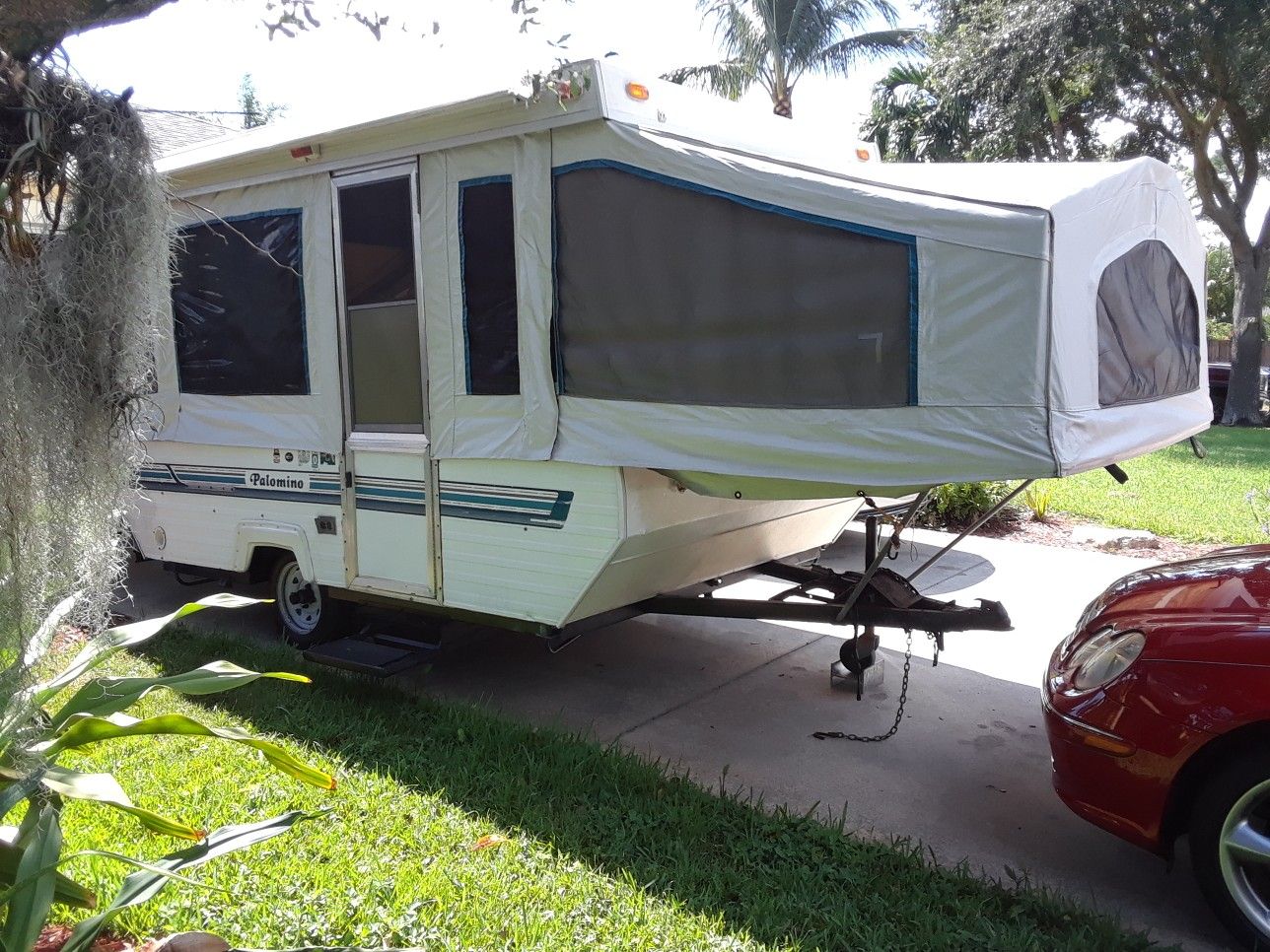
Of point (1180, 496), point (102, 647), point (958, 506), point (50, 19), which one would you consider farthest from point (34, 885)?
point (1180, 496)

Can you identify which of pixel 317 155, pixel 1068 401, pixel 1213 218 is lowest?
pixel 1068 401

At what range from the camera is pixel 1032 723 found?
16.8 feet

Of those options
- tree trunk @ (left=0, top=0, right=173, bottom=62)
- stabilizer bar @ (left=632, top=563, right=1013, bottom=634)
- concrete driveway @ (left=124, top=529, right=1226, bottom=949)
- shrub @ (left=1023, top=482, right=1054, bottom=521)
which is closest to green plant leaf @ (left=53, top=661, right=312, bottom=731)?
tree trunk @ (left=0, top=0, right=173, bottom=62)

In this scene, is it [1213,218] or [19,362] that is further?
[1213,218]

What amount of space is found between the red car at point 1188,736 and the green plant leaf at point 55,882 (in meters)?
3.04

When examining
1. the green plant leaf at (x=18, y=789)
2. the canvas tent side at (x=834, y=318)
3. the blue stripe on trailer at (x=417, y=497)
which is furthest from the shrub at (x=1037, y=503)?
the green plant leaf at (x=18, y=789)

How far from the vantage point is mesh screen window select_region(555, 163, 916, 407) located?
3.93 metres

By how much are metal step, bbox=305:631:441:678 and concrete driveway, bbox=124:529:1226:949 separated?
0.21 metres

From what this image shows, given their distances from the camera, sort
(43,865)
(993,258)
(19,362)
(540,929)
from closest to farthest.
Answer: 1. (19,362)
2. (43,865)
3. (540,929)
4. (993,258)

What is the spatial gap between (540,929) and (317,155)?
401 centimetres

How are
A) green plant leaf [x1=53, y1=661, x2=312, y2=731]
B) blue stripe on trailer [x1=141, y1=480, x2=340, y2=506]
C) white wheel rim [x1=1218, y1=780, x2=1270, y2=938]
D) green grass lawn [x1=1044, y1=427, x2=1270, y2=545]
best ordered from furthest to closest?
green grass lawn [x1=1044, y1=427, x2=1270, y2=545], blue stripe on trailer [x1=141, y1=480, x2=340, y2=506], white wheel rim [x1=1218, y1=780, x2=1270, y2=938], green plant leaf [x1=53, y1=661, x2=312, y2=731]

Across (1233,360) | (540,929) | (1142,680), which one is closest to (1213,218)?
(1233,360)

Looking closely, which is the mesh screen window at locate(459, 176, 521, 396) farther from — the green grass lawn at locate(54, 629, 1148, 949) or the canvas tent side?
the green grass lawn at locate(54, 629, 1148, 949)

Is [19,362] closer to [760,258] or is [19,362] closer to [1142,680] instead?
[760,258]
